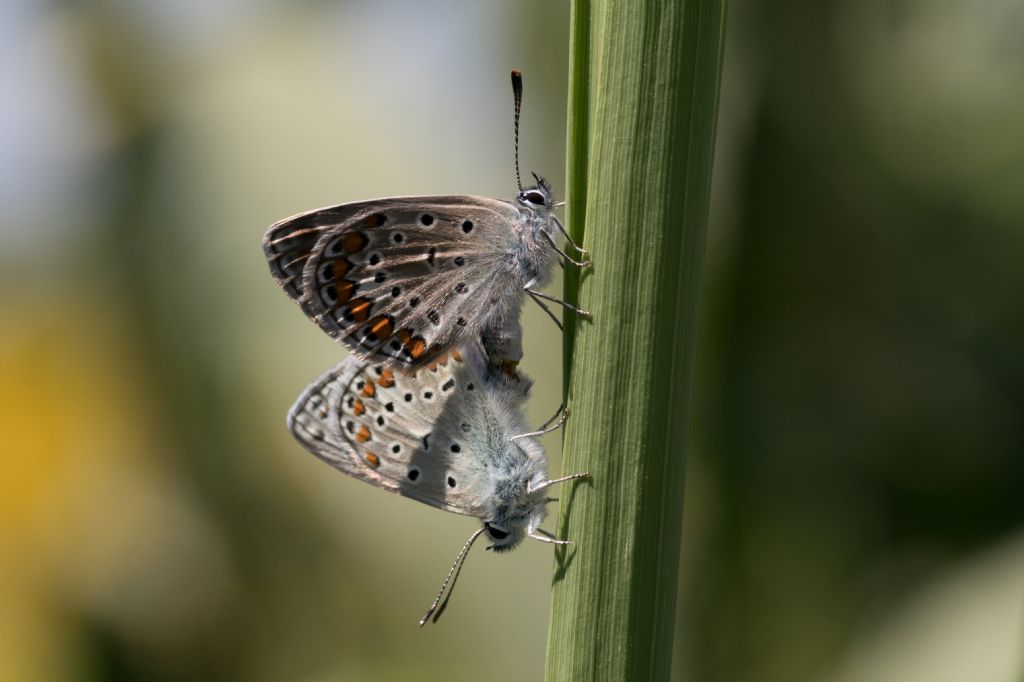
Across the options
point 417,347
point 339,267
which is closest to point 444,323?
point 417,347

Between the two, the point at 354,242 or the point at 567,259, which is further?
the point at 354,242

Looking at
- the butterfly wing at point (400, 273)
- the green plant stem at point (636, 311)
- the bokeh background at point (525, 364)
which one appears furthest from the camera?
the bokeh background at point (525, 364)

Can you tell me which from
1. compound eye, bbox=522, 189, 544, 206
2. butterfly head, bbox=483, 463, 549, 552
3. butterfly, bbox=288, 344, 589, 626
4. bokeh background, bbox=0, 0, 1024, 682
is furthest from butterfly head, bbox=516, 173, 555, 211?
bokeh background, bbox=0, 0, 1024, 682

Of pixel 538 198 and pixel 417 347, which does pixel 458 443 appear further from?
pixel 538 198

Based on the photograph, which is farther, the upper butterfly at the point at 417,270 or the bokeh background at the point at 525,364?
the bokeh background at the point at 525,364

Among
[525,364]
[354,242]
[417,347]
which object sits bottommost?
[525,364]

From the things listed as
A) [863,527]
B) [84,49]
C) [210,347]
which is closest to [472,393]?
[863,527]

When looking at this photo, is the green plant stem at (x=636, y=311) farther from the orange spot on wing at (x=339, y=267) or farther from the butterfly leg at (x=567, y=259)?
the orange spot on wing at (x=339, y=267)

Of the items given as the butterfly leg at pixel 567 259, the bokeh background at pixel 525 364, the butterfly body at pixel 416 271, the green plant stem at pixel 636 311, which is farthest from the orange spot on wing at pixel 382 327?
the bokeh background at pixel 525 364
